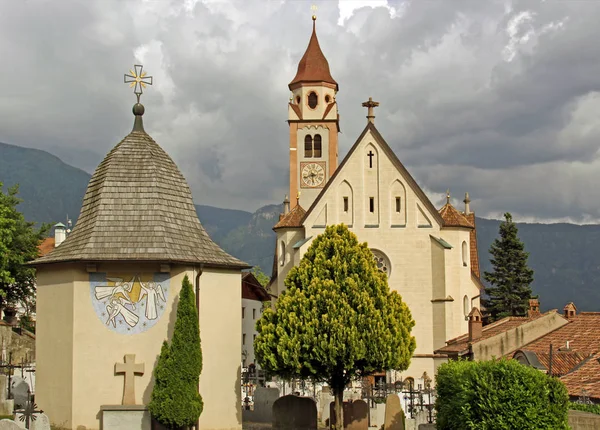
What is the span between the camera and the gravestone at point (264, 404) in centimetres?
3975

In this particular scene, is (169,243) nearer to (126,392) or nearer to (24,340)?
(126,392)

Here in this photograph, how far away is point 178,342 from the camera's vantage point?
31094 millimetres

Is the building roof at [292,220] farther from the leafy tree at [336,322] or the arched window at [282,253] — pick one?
the leafy tree at [336,322]

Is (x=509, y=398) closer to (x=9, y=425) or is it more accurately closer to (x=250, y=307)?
(x=9, y=425)

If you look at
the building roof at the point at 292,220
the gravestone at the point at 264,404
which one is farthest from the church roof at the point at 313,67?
the gravestone at the point at 264,404

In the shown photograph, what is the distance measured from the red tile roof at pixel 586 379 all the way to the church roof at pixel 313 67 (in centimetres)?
5822

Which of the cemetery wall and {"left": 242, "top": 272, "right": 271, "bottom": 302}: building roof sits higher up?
{"left": 242, "top": 272, "right": 271, "bottom": 302}: building roof

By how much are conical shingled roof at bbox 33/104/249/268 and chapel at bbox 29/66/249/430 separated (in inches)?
1.7

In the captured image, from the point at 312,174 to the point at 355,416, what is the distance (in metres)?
53.8

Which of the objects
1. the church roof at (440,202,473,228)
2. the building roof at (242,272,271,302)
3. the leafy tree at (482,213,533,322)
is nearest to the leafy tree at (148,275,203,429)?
the church roof at (440,202,473,228)

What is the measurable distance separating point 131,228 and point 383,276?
9716 mm

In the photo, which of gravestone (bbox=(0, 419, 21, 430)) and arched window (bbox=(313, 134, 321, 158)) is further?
arched window (bbox=(313, 134, 321, 158))

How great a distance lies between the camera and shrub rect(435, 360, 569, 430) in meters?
25.7

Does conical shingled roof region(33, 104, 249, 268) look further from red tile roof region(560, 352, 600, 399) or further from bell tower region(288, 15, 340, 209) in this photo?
bell tower region(288, 15, 340, 209)
